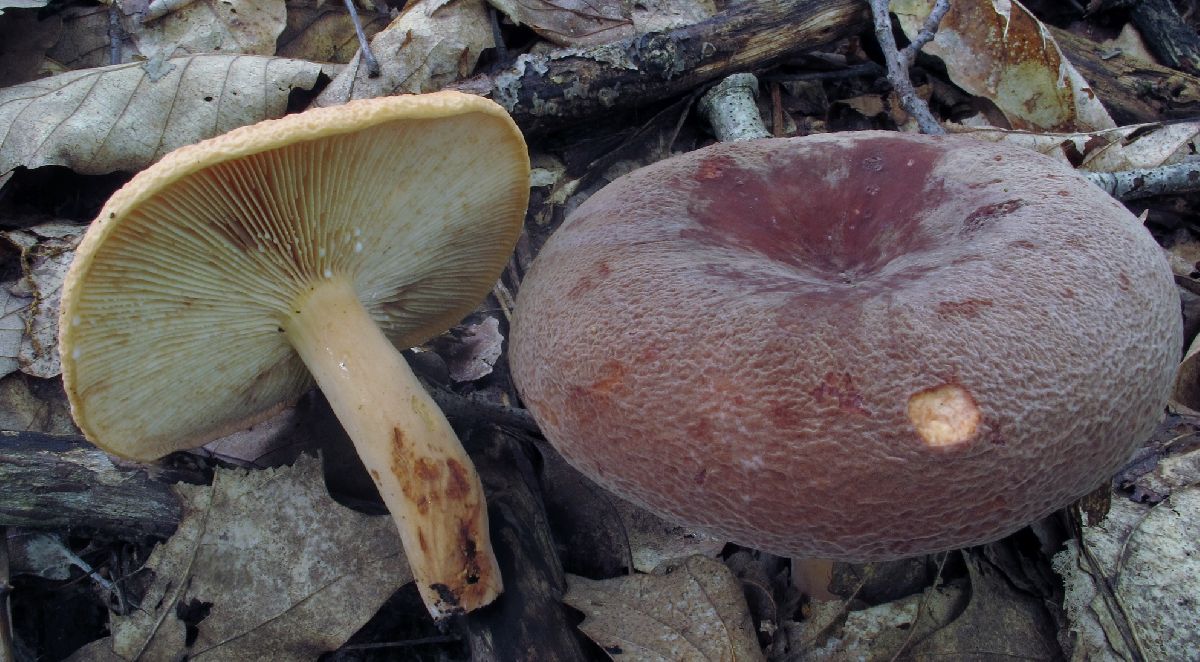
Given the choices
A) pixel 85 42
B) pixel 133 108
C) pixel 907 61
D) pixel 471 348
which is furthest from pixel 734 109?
pixel 85 42

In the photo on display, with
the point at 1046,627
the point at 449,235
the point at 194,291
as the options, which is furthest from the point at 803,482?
the point at 194,291

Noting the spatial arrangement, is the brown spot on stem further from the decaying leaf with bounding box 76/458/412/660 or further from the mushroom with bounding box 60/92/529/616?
the decaying leaf with bounding box 76/458/412/660

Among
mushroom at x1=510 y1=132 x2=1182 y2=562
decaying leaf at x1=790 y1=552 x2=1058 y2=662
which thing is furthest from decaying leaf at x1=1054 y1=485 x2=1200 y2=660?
mushroom at x1=510 y1=132 x2=1182 y2=562

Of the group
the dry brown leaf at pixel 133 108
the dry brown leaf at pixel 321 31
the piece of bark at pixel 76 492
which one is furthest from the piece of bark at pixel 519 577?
the dry brown leaf at pixel 321 31

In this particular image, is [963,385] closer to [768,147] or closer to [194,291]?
[768,147]

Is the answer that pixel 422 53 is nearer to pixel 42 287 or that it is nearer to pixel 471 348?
pixel 471 348

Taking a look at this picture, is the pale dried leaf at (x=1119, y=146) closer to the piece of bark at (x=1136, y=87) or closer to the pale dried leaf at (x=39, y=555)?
the piece of bark at (x=1136, y=87)
